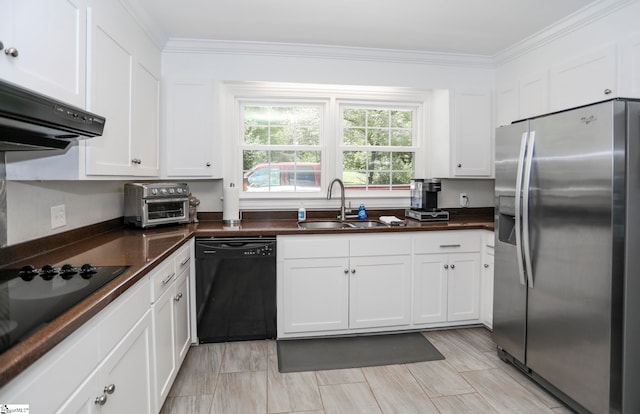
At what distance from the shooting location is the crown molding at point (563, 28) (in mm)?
2328

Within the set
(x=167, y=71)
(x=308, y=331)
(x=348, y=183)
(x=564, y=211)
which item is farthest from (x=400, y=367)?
(x=167, y=71)

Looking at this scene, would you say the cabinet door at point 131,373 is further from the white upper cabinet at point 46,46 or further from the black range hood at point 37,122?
the white upper cabinet at point 46,46

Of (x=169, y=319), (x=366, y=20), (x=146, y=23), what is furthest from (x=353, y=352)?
(x=146, y=23)

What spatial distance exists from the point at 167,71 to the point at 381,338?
278 cm

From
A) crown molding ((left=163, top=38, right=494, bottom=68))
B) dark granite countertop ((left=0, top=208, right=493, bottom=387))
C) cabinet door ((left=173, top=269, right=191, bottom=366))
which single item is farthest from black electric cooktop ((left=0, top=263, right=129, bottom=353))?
crown molding ((left=163, top=38, right=494, bottom=68))

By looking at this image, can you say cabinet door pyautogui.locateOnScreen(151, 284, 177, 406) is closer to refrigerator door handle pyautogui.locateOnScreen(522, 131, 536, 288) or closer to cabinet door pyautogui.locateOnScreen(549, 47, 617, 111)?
refrigerator door handle pyautogui.locateOnScreen(522, 131, 536, 288)

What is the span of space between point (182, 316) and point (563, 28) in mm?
3346

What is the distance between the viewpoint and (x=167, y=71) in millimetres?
2994

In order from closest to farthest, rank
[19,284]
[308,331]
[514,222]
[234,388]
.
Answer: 1. [19,284]
2. [234,388]
3. [514,222]
4. [308,331]

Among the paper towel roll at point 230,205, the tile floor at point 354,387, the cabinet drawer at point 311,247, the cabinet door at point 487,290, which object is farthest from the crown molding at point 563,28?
the paper towel roll at point 230,205

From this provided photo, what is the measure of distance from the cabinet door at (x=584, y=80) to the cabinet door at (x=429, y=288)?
1.44 meters

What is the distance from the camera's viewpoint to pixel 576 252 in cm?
195

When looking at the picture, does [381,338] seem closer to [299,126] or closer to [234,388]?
[234,388]

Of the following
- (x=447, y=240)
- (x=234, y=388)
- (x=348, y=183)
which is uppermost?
(x=348, y=183)
